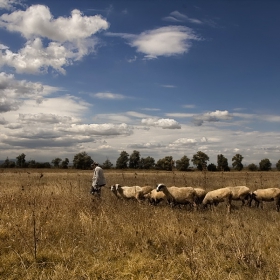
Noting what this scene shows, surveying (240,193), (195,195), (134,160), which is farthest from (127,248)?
(134,160)

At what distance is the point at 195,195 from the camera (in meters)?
15.1

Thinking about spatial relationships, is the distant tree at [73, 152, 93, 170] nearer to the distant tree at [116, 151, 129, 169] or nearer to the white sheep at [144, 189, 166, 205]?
the distant tree at [116, 151, 129, 169]

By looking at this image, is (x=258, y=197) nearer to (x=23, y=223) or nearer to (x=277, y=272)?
(x=277, y=272)

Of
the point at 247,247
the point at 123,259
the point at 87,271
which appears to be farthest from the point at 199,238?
the point at 87,271

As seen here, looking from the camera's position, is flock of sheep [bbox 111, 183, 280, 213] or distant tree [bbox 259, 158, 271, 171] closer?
flock of sheep [bbox 111, 183, 280, 213]

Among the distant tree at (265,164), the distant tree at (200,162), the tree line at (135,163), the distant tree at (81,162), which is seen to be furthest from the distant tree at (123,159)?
the distant tree at (265,164)

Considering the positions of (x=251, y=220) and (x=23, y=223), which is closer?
(x=23, y=223)

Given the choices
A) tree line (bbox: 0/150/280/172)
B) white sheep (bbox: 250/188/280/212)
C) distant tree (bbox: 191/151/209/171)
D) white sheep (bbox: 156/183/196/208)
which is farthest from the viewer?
tree line (bbox: 0/150/280/172)

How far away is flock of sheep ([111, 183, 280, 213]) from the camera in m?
15.0

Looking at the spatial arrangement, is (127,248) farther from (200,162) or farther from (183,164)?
(183,164)

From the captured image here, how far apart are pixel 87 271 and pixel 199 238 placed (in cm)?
315

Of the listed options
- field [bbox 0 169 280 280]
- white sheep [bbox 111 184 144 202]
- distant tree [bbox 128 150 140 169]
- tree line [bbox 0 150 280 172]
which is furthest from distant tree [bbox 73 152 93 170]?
field [bbox 0 169 280 280]

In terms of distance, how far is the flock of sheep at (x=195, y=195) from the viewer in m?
15.0

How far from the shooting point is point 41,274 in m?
5.41
